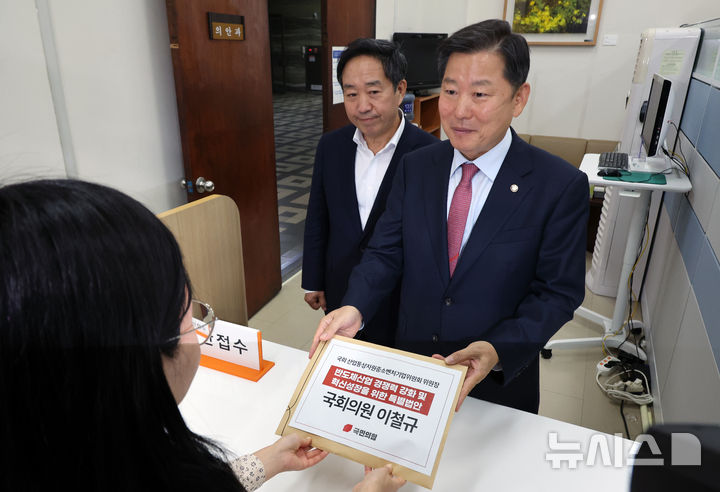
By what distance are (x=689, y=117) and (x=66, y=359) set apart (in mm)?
2960

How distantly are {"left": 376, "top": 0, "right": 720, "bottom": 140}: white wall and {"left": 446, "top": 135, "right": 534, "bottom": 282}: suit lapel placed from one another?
3.51 metres

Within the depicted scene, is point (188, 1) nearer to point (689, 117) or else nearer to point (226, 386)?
point (226, 386)

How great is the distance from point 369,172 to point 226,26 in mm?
1123

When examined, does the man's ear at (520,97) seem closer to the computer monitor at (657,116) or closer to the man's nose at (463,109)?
the man's nose at (463,109)

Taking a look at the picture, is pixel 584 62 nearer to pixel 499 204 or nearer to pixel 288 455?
pixel 499 204

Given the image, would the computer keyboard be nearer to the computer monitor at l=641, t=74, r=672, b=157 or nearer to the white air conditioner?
the computer monitor at l=641, t=74, r=672, b=157

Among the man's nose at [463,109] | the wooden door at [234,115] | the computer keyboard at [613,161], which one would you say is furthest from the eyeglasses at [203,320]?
the computer keyboard at [613,161]

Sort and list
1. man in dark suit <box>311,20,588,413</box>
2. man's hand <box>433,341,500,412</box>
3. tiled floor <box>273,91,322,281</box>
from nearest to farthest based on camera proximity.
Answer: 1. man's hand <box>433,341,500,412</box>
2. man in dark suit <box>311,20,588,413</box>
3. tiled floor <box>273,91,322,281</box>

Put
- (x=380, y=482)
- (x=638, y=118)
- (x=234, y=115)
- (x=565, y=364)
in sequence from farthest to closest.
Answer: (x=638, y=118)
(x=565, y=364)
(x=234, y=115)
(x=380, y=482)

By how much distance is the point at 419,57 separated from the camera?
14.7ft

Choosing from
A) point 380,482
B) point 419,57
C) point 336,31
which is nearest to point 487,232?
point 380,482

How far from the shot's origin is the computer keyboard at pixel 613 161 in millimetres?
2406

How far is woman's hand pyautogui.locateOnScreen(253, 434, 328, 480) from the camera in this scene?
2.83 feet

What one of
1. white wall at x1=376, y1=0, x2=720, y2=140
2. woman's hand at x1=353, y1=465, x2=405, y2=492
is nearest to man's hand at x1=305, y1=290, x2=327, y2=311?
woman's hand at x1=353, y1=465, x2=405, y2=492
